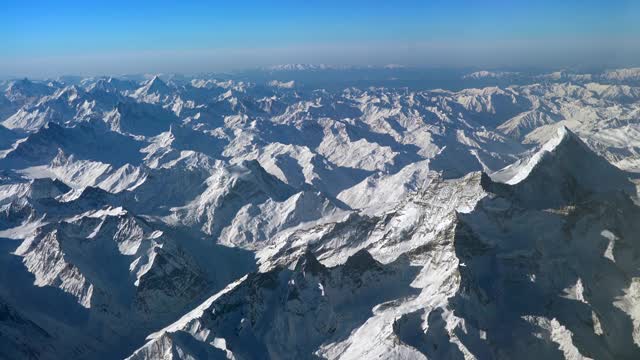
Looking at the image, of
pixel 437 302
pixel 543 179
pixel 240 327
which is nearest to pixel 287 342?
pixel 240 327

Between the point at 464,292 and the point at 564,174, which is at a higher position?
the point at 564,174

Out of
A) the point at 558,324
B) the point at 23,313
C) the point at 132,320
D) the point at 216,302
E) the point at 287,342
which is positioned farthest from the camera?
the point at 132,320

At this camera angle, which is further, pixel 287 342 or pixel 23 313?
pixel 23 313

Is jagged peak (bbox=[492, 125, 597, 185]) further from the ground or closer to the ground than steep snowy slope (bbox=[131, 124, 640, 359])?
further from the ground

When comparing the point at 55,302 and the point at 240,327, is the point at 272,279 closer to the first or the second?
the point at 240,327

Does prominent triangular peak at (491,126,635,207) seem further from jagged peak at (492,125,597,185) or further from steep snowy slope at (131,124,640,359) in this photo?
steep snowy slope at (131,124,640,359)

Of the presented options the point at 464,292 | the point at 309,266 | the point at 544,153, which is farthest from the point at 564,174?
the point at 309,266

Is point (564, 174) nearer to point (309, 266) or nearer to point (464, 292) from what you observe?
point (464, 292)

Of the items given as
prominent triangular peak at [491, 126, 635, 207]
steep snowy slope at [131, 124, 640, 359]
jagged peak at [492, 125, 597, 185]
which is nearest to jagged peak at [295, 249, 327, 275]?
steep snowy slope at [131, 124, 640, 359]

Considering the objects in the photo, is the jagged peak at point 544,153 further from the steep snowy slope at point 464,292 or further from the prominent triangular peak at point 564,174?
the steep snowy slope at point 464,292
